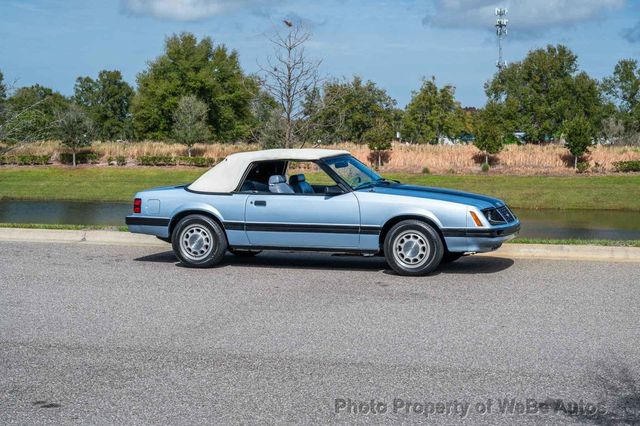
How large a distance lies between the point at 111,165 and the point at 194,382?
43.1m

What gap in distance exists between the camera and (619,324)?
305 inches

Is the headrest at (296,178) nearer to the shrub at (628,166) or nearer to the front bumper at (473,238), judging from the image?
the front bumper at (473,238)

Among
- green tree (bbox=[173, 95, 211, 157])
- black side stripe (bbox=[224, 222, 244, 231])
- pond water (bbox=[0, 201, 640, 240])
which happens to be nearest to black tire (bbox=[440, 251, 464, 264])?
black side stripe (bbox=[224, 222, 244, 231])

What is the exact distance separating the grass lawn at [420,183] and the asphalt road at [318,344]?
76.7 feet

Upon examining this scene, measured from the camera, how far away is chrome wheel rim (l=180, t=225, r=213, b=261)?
1102 cm

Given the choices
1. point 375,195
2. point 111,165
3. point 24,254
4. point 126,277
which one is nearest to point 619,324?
point 375,195

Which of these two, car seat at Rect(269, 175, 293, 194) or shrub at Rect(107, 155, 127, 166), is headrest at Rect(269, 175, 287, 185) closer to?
car seat at Rect(269, 175, 293, 194)

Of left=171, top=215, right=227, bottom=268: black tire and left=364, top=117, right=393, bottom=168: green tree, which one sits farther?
left=364, top=117, right=393, bottom=168: green tree

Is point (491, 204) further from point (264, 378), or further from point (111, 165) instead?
point (111, 165)

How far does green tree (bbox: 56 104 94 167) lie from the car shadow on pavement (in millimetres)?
36444

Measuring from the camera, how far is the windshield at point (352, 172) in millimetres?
10839

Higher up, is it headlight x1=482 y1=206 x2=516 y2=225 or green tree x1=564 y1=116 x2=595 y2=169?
green tree x1=564 y1=116 x2=595 y2=169

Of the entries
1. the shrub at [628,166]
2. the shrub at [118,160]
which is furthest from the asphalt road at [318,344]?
the shrub at [118,160]

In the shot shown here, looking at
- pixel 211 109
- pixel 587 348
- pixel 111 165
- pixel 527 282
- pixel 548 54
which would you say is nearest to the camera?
pixel 587 348
